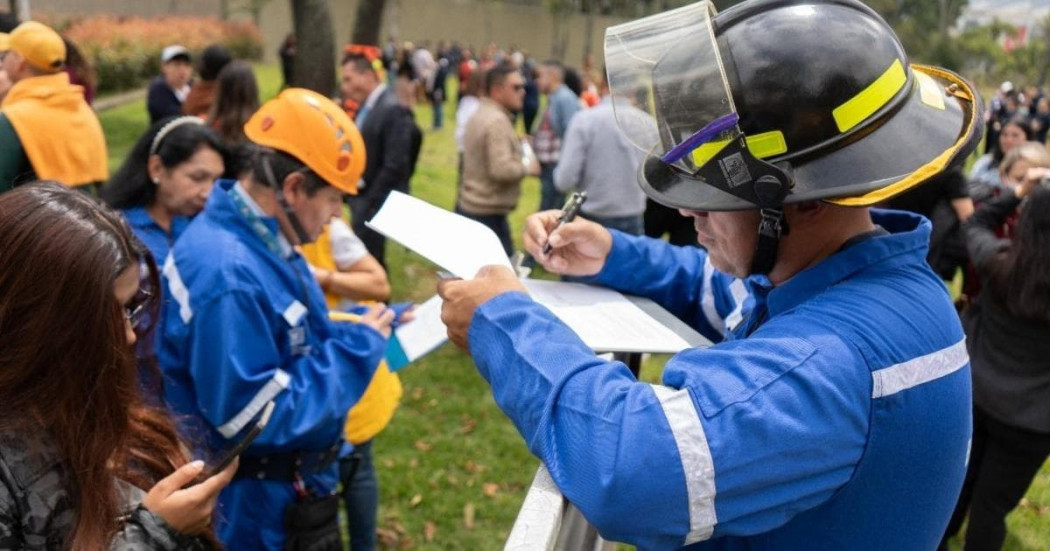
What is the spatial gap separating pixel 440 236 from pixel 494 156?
5.30 metres

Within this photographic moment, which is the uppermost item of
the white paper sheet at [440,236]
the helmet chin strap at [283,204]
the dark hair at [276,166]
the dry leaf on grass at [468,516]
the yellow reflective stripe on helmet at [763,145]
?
the yellow reflective stripe on helmet at [763,145]

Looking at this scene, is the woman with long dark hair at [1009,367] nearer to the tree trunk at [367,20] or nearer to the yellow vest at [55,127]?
the yellow vest at [55,127]

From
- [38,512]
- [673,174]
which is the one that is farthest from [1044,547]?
[38,512]

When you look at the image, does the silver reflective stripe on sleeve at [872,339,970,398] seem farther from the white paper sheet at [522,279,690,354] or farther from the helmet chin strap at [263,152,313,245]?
the helmet chin strap at [263,152,313,245]

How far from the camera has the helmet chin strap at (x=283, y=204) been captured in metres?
2.79

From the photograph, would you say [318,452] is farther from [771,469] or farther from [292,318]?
[771,469]

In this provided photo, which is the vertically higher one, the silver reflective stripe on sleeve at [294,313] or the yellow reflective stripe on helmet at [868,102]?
the yellow reflective stripe on helmet at [868,102]

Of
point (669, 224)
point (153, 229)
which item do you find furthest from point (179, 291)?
point (669, 224)

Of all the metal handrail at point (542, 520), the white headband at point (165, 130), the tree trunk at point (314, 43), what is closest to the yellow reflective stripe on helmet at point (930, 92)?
the metal handrail at point (542, 520)

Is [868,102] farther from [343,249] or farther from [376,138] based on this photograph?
[376,138]

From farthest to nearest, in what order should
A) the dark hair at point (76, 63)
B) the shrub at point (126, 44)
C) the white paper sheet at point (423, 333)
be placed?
the shrub at point (126, 44) < the dark hair at point (76, 63) < the white paper sheet at point (423, 333)

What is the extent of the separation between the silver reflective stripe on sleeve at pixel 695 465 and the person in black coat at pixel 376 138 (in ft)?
17.8

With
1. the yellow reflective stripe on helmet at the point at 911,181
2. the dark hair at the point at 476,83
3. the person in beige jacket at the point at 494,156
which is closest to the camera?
the yellow reflective stripe on helmet at the point at 911,181

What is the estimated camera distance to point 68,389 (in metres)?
1.68
